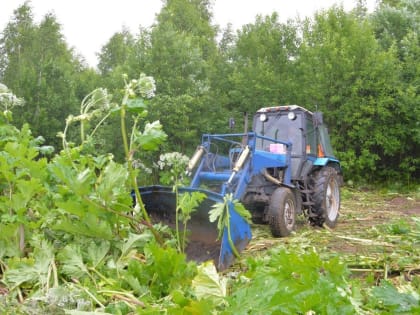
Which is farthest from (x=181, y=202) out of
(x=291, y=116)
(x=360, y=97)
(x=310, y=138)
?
(x=360, y=97)

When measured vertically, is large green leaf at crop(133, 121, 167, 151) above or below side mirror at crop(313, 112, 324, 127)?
below

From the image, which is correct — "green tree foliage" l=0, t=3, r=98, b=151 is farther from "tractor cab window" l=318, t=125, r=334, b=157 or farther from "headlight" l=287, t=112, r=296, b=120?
"headlight" l=287, t=112, r=296, b=120

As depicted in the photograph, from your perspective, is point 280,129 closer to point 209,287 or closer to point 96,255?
point 96,255

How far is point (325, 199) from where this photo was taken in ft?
23.6

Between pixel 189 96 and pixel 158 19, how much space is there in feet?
31.3

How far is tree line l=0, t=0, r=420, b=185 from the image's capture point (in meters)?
16.9

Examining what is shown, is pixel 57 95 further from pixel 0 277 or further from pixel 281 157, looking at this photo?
pixel 0 277

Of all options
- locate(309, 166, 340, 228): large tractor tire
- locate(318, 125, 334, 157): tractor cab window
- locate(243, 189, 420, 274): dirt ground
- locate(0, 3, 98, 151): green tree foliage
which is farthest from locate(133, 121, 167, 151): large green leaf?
locate(0, 3, 98, 151): green tree foliage

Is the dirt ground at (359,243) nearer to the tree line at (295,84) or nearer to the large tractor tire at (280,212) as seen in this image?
the large tractor tire at (280,212)

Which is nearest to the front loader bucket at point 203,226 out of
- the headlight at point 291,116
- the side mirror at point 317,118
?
the headlight at point 291,116

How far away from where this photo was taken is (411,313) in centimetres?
178

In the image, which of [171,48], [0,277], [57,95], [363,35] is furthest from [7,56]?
[0,277]

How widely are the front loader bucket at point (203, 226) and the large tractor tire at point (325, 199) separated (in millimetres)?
3011

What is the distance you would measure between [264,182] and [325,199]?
125 centimetres
